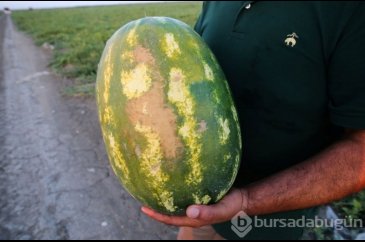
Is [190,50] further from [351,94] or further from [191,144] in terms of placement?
[351,94]

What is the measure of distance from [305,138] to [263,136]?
0.54 feet

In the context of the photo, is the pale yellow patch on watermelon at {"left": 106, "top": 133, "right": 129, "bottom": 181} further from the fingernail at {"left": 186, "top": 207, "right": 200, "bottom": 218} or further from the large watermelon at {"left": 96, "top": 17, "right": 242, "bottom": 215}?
the fingernail at {"left": 186, "top": 207, "right": 200, "bottom": 218}

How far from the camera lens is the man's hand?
4.08 feet

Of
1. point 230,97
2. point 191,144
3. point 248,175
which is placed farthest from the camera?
point 248,175

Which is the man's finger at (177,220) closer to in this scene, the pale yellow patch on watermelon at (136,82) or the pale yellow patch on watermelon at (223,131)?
the pale yellow patch on watermelon at (223,131)

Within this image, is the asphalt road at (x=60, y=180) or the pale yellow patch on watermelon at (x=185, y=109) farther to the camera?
the asphalt road at (x=60, y=180)

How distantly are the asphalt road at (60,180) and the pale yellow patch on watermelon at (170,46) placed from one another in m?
2.01

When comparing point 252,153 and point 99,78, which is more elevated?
point 99,78

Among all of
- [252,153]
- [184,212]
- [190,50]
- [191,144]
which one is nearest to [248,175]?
[252,153]

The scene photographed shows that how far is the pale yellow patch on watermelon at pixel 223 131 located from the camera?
121cm

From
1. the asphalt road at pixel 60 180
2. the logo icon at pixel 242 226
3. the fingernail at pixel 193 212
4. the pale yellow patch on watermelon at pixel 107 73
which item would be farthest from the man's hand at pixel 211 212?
the asphalt road at pixel 60 180

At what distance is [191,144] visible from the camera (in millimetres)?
1167

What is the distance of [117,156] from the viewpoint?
4.10 ft

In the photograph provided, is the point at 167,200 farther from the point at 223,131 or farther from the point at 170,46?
the point at 170,46
